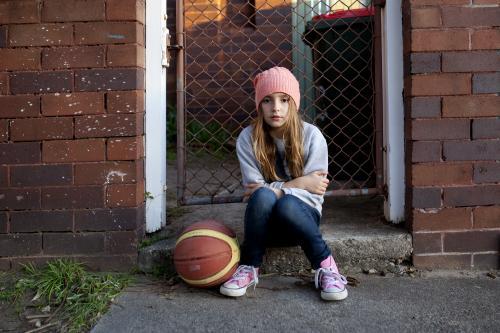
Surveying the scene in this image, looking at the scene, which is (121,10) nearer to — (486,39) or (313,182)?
(313,182)

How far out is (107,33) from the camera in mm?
2764

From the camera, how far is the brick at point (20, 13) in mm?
2770

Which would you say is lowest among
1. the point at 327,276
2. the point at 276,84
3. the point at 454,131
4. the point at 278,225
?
the point at 327,276

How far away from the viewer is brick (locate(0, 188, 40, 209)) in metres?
2.79

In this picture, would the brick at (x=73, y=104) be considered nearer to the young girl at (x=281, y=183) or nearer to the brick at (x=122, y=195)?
the brick at (x=122, y=195)

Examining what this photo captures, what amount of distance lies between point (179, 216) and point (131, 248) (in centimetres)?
64

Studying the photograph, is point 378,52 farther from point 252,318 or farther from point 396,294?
point 252,318

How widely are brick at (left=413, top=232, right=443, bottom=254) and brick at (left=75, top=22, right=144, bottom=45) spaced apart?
1.87 metres

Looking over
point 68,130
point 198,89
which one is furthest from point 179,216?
point 198,89

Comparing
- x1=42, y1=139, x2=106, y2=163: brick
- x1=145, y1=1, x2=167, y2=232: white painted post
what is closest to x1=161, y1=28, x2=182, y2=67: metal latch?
x1=145, y1=1, x2=167, y2=232: white painted post

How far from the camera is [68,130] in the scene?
278 centimetres

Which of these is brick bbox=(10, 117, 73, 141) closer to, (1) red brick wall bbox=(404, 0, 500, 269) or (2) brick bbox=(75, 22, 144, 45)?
(2) brick bbox=(75, 22, 144, 45)

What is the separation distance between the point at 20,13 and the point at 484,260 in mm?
2877

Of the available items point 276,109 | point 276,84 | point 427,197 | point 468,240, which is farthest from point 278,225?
point 468,240
